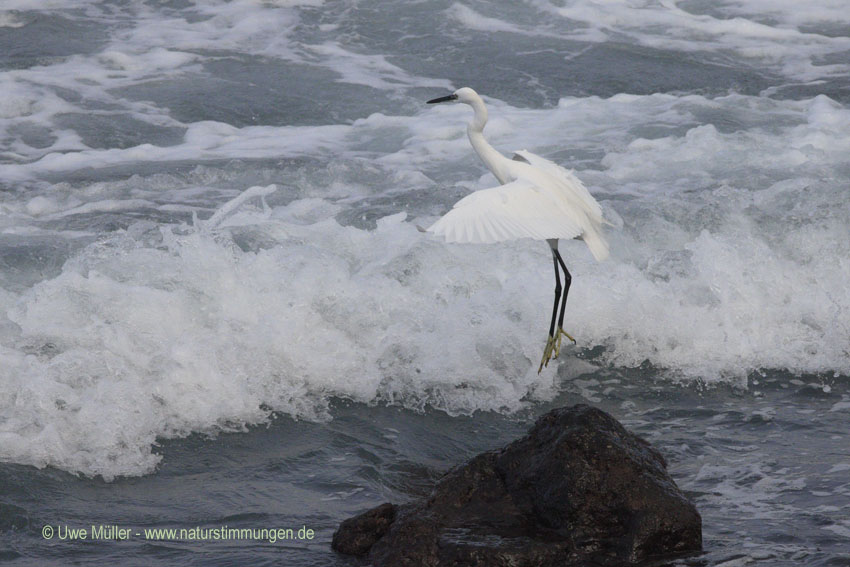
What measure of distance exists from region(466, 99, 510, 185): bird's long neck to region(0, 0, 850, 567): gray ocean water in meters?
0.76

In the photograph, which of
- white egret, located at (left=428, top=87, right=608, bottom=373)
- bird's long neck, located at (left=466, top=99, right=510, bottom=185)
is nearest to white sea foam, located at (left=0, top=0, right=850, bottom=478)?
white egret, located at (left=428, top=87, right=608, bottom=373)

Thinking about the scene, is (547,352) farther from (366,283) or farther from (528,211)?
(366,283)

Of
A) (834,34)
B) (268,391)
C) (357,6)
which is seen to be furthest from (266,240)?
(834,34)


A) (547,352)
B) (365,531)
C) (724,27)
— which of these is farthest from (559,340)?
(724,27)

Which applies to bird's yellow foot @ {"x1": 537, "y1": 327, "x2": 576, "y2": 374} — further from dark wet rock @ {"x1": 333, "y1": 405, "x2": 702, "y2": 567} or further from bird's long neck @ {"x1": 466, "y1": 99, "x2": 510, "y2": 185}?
dark wet rock @ {"x1": 333, "y1": 405, "x2": 702, "y2": 567}

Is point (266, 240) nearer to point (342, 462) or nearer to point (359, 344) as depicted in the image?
point (359, 344)

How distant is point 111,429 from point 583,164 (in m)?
5.63

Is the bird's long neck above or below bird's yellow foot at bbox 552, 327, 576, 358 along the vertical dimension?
above

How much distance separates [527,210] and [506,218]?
235mm

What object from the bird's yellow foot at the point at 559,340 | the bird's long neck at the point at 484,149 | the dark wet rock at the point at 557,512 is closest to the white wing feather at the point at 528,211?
the bird's long neck at the point at 484,149

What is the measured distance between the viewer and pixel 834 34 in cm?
1330

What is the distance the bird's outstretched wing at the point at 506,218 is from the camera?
Answer: 4453mm

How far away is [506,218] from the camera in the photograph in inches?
187

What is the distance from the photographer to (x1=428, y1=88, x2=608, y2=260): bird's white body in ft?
14.8
